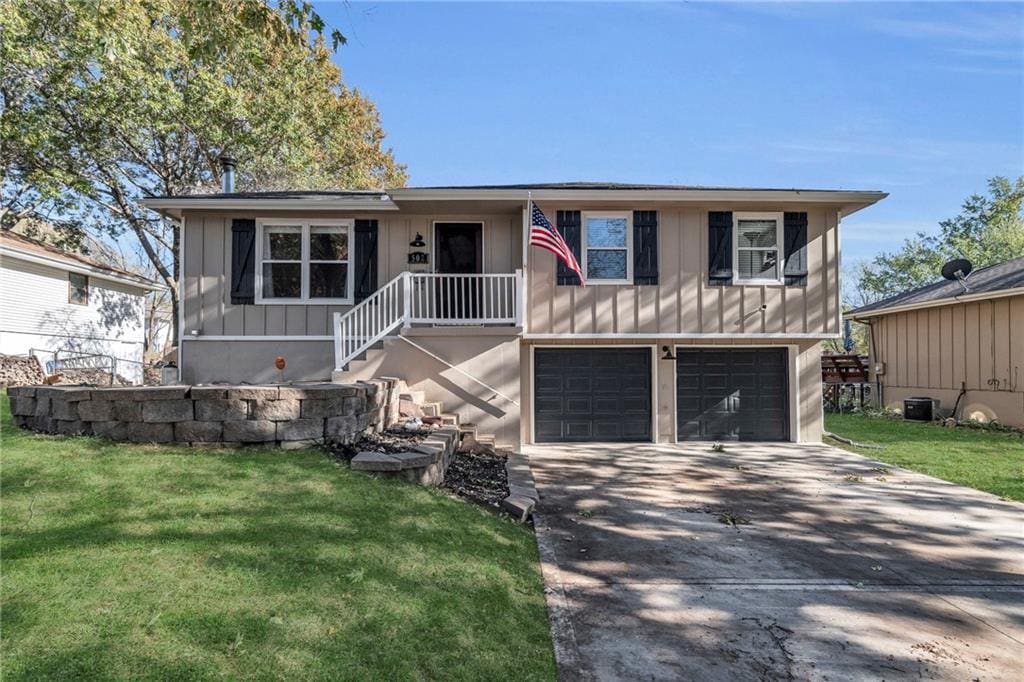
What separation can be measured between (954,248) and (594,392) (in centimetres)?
3185

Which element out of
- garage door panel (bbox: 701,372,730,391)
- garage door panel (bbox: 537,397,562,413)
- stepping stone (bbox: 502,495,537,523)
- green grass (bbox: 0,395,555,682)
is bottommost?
stepping stone (bbox: 502,495,537,523)

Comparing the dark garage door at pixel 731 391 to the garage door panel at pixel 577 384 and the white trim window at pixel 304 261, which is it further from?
the white trim window at pixel 304 261

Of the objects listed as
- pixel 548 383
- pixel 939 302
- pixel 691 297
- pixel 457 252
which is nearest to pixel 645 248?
pixel 691 297

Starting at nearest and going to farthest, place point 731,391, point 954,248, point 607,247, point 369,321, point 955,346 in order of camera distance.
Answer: point 369,321, point 607,247, point 731,391, point 955,346, point 954,248

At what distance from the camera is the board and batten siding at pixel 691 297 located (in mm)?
8859

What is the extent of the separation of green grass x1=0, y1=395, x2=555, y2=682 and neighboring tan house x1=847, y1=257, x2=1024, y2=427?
38.8ft

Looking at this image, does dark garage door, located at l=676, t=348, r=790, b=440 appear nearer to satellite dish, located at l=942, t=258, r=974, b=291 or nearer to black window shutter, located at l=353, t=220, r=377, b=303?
black window shutter, located at l=353, t=220, r=377, b=303

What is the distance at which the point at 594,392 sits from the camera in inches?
367

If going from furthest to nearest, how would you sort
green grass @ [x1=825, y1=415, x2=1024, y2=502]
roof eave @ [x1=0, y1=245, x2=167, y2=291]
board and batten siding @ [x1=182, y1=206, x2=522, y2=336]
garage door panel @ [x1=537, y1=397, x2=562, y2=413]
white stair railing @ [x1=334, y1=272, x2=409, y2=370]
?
roof eave @ [x1=0, y1=245, x2=167, y2=291] < garage door panel @ [x1=537, y1=397, x2=562, y2=413] < board and batten siding @ [x1=182, y1=206, x2=522, y2=336] < white stair railing @ [x1=334, y1=272, x2=409, y2=370] < green grass @ [x1=825, y1=415, x2=1024, y2=502]

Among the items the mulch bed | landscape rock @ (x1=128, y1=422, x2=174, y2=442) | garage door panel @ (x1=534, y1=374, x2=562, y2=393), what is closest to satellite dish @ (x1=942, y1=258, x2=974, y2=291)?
garage door panel @ (x1=534, y1=374, x2=562, y2=393)

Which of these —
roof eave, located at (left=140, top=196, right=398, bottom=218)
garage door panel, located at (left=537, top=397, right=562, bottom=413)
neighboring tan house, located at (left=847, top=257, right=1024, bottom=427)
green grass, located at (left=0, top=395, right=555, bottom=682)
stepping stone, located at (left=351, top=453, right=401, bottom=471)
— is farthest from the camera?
neighboring tan house, located at (left=847, top=257, right=1024, bottom=427)

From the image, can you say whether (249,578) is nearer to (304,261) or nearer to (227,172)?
(304,261)

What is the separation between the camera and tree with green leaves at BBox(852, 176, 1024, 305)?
27.7 m

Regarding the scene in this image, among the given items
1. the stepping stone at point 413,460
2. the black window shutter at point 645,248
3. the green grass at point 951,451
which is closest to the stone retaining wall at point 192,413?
the stepping stone at point 413,460
